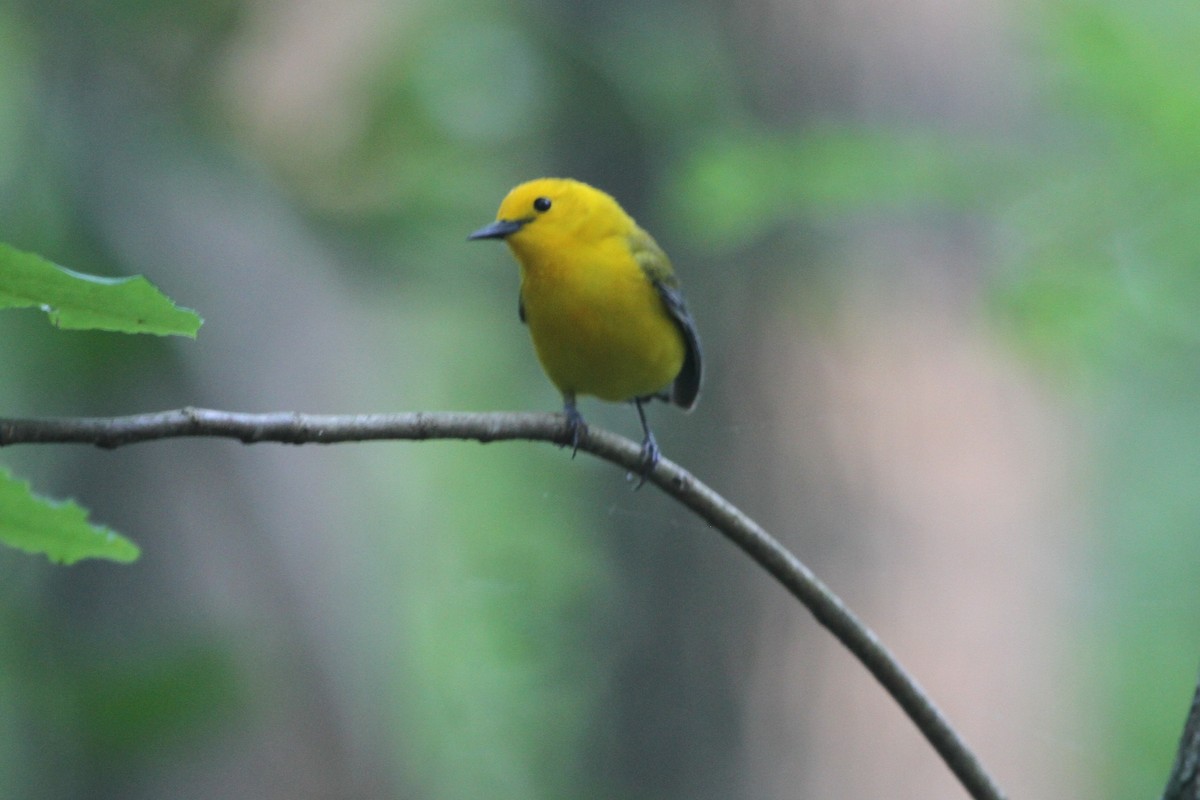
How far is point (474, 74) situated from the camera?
643cm

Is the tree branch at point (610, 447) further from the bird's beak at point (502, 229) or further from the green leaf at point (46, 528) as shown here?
the bird's beak at point (502, 229)

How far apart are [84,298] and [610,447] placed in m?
1.58

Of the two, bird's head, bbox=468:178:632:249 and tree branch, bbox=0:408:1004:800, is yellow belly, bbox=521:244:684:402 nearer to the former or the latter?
bird's head, bbox=468:178:632:249

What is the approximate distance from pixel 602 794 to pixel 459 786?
851mm

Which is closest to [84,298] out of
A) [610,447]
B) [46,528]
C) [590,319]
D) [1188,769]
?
[46,528]

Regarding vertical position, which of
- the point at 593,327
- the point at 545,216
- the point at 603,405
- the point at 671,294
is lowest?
the point at 603,405

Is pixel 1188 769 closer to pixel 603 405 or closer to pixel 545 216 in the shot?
pixel 545 216

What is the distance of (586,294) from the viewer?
3.92 m

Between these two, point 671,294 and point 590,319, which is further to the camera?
point 671,294

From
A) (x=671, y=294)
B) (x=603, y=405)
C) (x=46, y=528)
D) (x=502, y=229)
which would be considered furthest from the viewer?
(x=603, y=405)

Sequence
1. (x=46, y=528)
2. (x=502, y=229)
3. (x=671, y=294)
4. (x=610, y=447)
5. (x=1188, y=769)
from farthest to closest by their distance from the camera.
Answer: (x=671, y=294)
(x=502, y=229)
(x=610, y=447)
(x=1188, y=769)
(x=46, y=528)

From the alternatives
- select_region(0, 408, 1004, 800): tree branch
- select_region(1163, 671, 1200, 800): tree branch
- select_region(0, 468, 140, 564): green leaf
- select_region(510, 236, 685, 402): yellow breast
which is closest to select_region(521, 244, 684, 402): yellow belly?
select_region(510, 236, 685, 402): yellow breast

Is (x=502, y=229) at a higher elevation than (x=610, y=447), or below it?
higher

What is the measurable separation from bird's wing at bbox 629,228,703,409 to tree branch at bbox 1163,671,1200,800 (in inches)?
94.2
